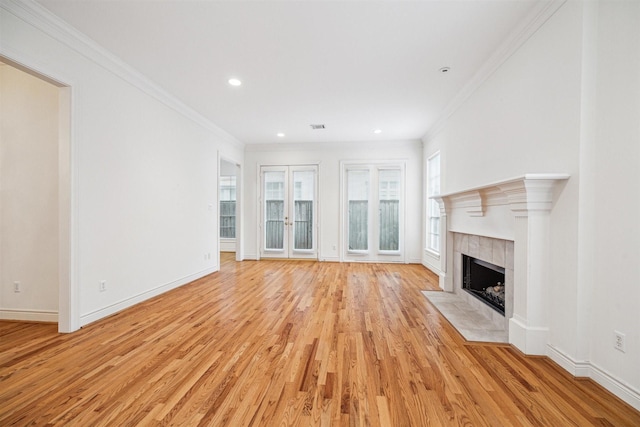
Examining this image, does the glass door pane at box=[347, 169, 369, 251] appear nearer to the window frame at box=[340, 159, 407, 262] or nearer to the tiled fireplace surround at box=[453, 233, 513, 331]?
the window frame at box=[340, 159, 407, 262]

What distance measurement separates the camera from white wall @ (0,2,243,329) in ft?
8.25

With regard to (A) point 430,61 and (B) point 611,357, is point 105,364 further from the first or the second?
(A) point 430,61

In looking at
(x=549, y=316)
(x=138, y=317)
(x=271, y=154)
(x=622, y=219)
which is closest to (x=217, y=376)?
(x=138, y=317)

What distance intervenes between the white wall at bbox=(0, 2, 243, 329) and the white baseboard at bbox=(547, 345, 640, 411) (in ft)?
13.7

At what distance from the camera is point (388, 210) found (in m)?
6.62

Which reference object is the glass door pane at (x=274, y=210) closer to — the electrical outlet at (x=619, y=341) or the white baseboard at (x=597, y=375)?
the white baseboard at (x=597, y=375)

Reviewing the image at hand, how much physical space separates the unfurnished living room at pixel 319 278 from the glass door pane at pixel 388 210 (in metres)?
1.71

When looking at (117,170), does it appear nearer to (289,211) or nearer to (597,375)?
(289,211)

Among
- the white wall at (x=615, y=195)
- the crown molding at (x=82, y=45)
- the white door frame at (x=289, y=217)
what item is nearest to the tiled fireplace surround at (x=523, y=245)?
the white wall at (x=615, y=195)

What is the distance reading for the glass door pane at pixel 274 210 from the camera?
7.01 metres

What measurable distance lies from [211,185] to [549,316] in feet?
17.2

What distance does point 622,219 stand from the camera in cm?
168

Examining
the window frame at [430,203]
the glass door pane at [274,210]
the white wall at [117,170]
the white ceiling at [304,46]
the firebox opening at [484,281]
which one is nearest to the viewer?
the white ceiling at [304,46]

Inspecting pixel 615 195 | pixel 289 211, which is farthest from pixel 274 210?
pixel 615 195
